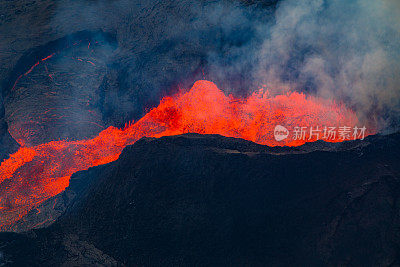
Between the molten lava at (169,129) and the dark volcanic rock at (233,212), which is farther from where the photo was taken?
the molten lava at (169,129)

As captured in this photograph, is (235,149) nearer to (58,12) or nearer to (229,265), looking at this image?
(229,265)

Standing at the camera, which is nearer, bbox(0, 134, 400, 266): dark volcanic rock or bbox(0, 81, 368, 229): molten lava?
bbox(0, 134, 400, 266): dark volcanic rock

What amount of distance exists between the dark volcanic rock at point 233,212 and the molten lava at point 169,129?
364mm

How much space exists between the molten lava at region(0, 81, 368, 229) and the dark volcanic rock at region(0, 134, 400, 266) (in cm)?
36

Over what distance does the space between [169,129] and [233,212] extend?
1.11 m

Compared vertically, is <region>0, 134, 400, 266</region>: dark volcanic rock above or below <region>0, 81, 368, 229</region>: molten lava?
below

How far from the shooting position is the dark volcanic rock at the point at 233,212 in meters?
2.43

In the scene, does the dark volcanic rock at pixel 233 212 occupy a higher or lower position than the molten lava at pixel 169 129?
lower

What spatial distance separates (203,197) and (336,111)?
5.60 ft

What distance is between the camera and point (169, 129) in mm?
3006

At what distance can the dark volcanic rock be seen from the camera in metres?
2.43

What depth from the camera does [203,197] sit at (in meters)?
2.52

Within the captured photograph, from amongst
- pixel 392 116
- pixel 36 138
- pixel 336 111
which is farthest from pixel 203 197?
pixel 392 116

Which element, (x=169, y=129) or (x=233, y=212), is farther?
(x=169, y=129)
